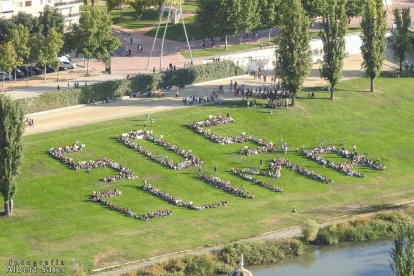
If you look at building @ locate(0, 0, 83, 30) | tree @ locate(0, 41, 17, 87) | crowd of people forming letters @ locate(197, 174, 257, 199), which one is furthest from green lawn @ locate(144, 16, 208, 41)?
crowd of people forming letters @ locate(197, 174, 257, 199)

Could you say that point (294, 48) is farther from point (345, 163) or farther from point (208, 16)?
point (208, 16)

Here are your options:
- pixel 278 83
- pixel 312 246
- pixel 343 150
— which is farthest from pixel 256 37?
pixel 312 246

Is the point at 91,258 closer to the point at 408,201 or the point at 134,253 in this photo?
the point at 134,253

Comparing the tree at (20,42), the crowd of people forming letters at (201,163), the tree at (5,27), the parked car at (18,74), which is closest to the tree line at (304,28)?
the crowd of people forming letters at (201,163)

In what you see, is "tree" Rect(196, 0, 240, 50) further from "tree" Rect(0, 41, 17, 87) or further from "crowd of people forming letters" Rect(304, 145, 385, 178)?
"crowd of people forming letters" Rect(304, 145, 385, 178)

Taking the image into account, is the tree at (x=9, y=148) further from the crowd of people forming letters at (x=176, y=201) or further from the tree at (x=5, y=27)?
the tree at (x=5, y=27)

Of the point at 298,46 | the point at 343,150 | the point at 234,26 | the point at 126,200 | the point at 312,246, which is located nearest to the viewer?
the point at 312,246
